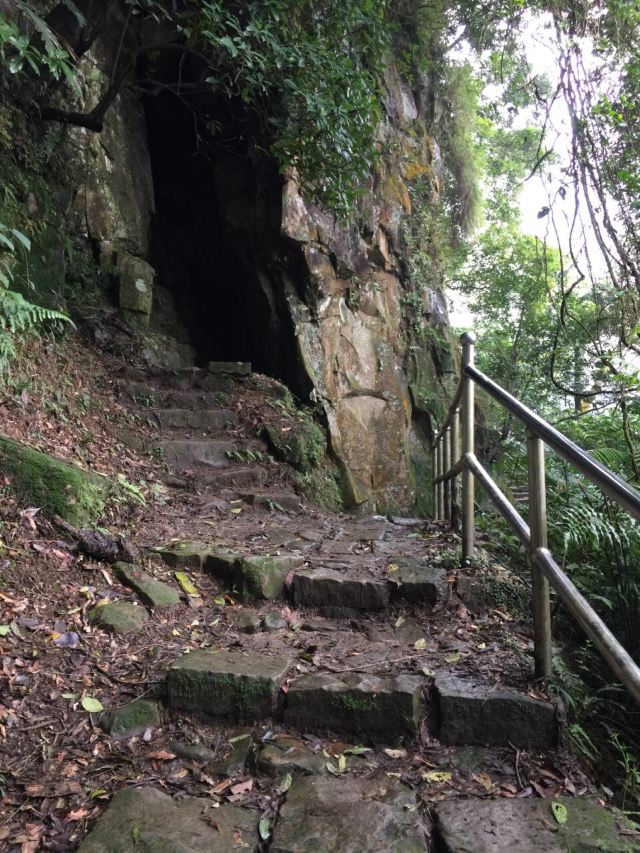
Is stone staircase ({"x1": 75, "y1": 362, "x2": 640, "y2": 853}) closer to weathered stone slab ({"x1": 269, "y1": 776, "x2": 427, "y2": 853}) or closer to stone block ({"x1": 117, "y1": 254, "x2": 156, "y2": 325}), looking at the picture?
weathered stone slab ({"x1": 269, "y1": 776, "x2": 427, "y2": 853})

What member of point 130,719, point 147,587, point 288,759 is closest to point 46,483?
point 147,587

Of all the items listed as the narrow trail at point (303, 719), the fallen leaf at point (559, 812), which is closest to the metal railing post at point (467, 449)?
the narrow trail at point (303, 719)

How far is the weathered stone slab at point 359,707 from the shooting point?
1938 mm

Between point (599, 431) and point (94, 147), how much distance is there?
235 inches

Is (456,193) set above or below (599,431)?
above

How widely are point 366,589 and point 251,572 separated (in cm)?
58

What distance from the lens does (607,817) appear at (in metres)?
1.55

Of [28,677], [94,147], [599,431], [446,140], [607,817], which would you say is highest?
[446,140]

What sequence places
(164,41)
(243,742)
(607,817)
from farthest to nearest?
(164,41) → (243,742) → (607,817)

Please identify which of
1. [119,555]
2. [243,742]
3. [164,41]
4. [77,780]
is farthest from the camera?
[164,41]

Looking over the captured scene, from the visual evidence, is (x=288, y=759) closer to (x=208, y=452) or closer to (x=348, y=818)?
(x=348, y=818)

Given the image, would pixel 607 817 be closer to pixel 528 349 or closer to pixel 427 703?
pixel 427 703

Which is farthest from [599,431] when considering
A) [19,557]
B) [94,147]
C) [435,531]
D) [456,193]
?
[456,193]

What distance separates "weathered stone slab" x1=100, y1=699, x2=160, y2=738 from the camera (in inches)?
76.2
